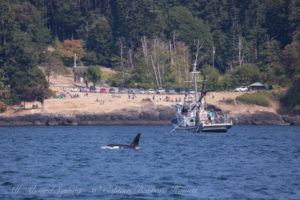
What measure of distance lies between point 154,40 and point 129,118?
45.8 metres

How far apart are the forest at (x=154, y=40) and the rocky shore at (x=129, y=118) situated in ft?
18.3

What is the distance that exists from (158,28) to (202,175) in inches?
4879

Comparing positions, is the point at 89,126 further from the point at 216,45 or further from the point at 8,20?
the point at 216,45

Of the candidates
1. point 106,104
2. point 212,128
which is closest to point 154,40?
point 106,104

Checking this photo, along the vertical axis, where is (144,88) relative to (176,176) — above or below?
above

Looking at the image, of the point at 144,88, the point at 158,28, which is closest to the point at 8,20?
the point at 144,88

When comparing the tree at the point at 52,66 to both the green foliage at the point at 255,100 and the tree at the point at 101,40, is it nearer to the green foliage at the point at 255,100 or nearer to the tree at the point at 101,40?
the tree at the point at 101,40

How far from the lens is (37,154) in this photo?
47.1 m

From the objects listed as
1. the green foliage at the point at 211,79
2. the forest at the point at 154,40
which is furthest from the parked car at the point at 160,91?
the green foliage at the point at 211,79

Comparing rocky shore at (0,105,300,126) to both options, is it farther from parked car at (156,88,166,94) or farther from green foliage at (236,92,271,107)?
parked car at (156,88,166,94)

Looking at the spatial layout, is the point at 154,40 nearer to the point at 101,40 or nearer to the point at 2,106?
the point at 101,40

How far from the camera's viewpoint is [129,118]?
343 ft

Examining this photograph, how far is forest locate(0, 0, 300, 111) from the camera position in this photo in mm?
118812

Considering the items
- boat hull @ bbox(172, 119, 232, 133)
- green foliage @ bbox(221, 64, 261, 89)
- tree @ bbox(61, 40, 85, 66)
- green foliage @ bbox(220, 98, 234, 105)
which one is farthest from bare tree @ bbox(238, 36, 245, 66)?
boat hull @ bbox(172, 119, 232, 133)
